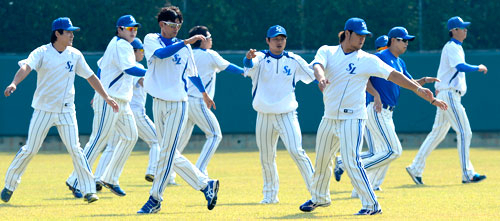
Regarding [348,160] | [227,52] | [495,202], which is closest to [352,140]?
[348,160]

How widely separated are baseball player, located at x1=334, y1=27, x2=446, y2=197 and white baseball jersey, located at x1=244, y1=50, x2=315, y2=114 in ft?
3.46

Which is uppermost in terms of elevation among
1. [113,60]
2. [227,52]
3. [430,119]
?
[113,60]

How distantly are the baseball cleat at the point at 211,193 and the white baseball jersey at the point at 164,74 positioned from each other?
0.97m

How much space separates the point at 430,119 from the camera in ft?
79.1

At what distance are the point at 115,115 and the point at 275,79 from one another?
2.43m

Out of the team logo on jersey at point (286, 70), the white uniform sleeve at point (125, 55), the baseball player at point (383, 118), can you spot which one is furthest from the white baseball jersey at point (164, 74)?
the baseball player at point (383, 118)

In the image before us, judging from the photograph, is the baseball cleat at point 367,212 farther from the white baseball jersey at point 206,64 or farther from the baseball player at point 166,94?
the white baseball jersey at point 206,64

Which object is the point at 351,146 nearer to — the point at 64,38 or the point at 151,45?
the point at 151,45

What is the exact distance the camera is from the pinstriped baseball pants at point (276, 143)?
1200 cm

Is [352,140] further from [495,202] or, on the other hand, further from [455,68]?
[455,68]

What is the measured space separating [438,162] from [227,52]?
20.8 ft

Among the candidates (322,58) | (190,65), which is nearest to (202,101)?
(190,65)

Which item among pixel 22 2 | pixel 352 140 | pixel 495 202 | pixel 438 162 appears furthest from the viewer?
pixel 22 2

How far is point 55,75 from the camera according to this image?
11797 millimetres
